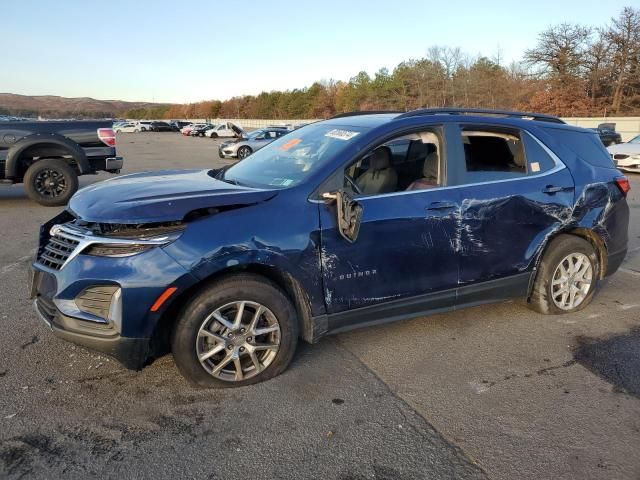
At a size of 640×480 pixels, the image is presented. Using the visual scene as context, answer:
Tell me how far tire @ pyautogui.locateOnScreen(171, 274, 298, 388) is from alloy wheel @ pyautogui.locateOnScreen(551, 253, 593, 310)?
251 cm

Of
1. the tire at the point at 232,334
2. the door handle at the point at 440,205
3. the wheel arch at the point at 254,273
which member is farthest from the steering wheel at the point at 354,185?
the tire at the point at 232,334

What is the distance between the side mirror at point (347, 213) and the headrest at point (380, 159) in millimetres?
521

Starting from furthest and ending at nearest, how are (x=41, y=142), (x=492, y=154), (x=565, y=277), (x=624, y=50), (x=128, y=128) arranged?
(x=128, y=128) < (x=624, y=50) < (x=41, y=142) < (x=565, y=277) < (x=492, y=154)

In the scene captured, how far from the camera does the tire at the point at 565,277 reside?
4375 mm

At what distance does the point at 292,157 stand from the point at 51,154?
7695 mm

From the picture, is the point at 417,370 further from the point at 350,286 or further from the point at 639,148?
the point at 639,148

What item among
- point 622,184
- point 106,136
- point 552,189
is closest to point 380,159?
point 552,189

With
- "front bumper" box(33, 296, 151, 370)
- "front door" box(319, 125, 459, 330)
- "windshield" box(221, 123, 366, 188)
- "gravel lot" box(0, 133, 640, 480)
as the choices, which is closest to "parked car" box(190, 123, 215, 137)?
"windshield" box(221, 123, 366, 188)

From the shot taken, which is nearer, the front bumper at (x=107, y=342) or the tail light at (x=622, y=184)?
the front bumper at (x=107, y=342)

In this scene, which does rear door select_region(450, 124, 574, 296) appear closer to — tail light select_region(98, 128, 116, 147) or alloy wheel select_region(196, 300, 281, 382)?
alloy wheel select_region(196, 300, 281, 382)

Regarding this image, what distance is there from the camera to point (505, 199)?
3982 mm

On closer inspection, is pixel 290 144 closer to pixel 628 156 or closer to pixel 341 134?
pixel 341 134

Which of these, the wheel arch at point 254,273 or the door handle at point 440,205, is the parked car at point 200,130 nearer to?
the door handle at point 440,205

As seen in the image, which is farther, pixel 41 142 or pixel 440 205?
pixel 41 142
